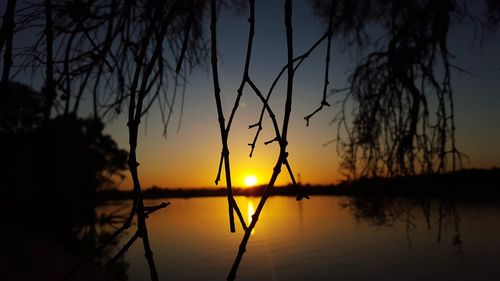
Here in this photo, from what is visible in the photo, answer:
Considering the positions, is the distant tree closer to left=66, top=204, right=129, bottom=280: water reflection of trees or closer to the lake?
left=66, top=204, right=129, bottom=280: water reflection of trees

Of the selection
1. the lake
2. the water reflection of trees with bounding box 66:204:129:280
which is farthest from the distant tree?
the lake

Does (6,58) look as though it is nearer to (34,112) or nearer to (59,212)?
(59,212)

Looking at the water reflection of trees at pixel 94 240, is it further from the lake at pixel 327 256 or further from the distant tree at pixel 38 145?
the lake at pixel 327 256

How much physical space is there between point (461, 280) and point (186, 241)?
10935 millimetres

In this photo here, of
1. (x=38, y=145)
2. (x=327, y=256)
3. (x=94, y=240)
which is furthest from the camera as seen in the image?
(x=327, y=256)

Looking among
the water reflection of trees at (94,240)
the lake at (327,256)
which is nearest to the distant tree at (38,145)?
the water reflection of trees at (94,240)

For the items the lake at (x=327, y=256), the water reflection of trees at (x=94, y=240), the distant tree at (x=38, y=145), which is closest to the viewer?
the water reflection of trees at (x=94, y=240)

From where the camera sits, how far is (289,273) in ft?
40.4

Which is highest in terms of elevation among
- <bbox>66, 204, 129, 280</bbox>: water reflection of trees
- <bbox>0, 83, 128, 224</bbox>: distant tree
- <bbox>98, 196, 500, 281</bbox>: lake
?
<bbox>0, 83, 128, 224</bbox>: distant tree

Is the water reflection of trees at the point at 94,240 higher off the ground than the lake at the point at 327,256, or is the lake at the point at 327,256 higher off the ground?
the water reflection of trees at the point at 94,240

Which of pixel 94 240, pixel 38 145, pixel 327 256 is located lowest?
pixel 327 256

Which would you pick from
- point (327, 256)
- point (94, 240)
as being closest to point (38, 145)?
point (94, 240)

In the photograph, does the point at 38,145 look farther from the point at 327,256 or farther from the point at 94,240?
the point at 327,256

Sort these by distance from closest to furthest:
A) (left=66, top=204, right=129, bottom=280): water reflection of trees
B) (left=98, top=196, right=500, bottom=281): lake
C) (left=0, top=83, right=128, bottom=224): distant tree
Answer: (left=66, top=204, right=129, bottom=280): water reflection of trees
(left=0, top=83, right=128, bottom=224): distant tree
(left=98, top=196, right=500, bottom=281): lake
